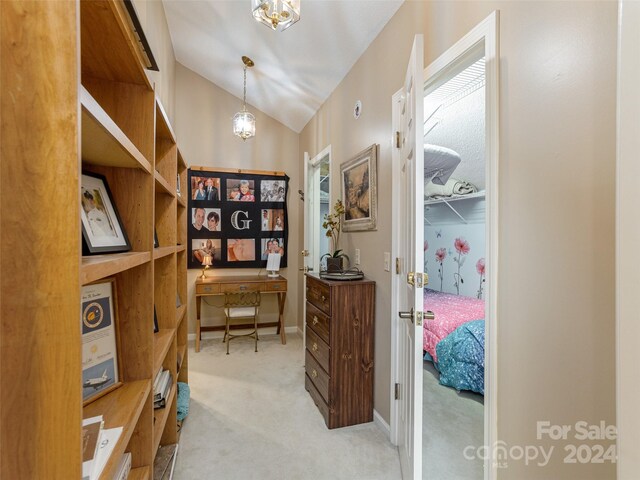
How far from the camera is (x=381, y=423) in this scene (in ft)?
6.55

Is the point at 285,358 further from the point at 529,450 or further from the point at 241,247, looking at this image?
the point at 529,450

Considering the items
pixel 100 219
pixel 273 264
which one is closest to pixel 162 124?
pixel 100 219

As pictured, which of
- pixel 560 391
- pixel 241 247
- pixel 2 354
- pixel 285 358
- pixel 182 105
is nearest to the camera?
pixel 2 354

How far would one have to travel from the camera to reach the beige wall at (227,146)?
144 inches

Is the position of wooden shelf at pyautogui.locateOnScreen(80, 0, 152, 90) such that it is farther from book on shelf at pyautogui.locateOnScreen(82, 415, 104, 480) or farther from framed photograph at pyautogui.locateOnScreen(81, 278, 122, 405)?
book on shelf at pyautogui.locateOnScreen(82, 415, 104, 480)

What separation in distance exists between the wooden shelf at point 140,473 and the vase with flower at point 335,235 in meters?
1.68

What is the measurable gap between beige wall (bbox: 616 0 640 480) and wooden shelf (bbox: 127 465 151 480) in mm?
1361

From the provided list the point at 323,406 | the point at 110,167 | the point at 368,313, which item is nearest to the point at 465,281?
the point at 368,313

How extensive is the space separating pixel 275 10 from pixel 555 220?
167 cm

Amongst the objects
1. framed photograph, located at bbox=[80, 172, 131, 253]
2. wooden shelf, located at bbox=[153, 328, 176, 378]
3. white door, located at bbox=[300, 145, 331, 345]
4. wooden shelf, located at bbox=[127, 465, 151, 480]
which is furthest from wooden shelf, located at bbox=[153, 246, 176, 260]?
white door, located at bbox=[300, 145, 331, 345]

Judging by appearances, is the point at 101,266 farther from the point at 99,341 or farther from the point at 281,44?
the point at 281,44

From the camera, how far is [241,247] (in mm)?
3902

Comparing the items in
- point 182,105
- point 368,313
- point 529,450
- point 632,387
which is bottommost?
point 529,450

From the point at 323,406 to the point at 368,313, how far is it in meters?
0.75
